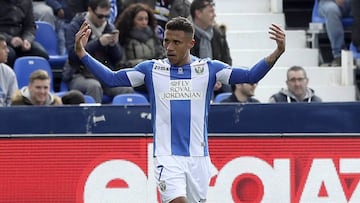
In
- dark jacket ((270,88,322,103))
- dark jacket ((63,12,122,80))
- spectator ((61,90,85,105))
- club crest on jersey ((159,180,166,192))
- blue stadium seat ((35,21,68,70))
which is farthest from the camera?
blue stadium seat ((35,21,68,70))

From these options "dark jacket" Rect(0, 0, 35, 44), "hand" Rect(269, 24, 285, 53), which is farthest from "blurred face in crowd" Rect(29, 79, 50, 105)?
"hand" Rect(269, 24, 285, 53)

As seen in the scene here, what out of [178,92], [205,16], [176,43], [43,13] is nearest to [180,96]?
[178,92]

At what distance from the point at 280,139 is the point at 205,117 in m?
1.67

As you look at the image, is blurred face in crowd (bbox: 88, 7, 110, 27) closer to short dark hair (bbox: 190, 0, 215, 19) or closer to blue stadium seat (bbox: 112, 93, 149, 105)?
short dark hair (bbox: 190, 0, 215, 19)

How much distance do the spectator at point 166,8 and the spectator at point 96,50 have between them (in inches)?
34.2

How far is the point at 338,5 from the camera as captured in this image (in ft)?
47.9

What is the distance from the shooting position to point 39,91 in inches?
451

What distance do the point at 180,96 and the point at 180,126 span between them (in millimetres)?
233

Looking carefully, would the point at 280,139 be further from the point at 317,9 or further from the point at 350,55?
the point at 317,9

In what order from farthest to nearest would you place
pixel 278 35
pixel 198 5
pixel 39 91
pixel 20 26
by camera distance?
pixel 20 26 < pixel 198 5 < pixel 39 91 < pixel 278 35

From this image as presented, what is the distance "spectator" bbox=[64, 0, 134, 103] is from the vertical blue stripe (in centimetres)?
356

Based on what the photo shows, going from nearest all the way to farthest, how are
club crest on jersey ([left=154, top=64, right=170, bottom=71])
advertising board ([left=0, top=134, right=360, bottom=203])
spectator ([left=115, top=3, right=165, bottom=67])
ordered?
club crest on jersey ([left=154, top=64, right=170, bottom=71]), advertising board ([left=0, top=134, right=360, bottom=203]), spectator ([left=115, top=3, right=165, bottom=67])

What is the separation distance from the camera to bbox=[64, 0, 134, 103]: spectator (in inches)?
496

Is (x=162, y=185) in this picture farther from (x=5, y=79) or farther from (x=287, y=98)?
(x=5, y=79)
